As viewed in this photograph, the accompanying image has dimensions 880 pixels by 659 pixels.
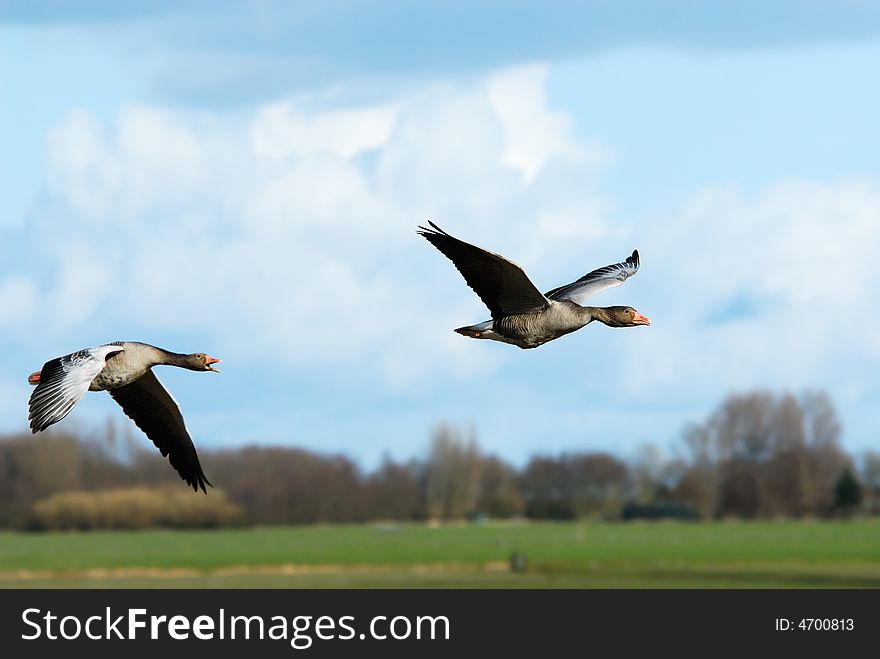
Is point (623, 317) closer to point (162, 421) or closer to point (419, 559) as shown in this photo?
point (162, 421)

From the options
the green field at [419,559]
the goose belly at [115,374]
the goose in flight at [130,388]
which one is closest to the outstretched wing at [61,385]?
the goose in flight at [130,388]

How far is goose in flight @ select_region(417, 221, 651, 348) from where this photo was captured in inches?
795

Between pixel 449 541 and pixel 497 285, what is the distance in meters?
93.4

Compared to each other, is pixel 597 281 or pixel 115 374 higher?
pixel 597 281

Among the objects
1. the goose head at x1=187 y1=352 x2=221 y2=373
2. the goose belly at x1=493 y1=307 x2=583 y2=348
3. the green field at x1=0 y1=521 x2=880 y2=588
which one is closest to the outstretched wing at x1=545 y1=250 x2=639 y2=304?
the goose belly at x1=493 y1=307 x2=583 y2=348

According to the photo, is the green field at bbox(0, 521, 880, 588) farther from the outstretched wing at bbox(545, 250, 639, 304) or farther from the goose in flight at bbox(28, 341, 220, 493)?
the goose in flight at bbox(28, 341, 220, 493)

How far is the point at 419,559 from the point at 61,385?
82465 millimetres

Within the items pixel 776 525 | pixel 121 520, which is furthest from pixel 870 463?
pixel 121 520

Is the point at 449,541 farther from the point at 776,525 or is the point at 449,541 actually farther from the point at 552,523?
the point at 776,525

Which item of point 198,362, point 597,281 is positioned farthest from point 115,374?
point 597,281

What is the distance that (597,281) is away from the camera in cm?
2558

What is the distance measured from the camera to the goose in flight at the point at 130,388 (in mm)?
17688

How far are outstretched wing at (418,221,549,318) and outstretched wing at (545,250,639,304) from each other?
2.86 m

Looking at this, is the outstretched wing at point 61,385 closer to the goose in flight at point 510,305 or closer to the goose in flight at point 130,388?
the goose in flight at point 130,388
